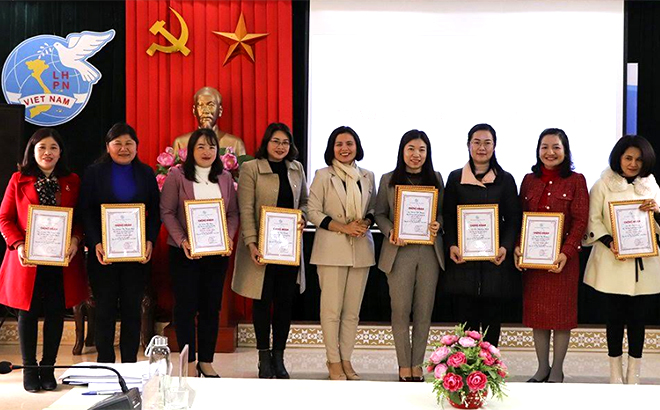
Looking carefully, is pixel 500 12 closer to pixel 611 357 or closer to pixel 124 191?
pixel 611 357

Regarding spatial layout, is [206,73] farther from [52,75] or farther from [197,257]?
[197,257]

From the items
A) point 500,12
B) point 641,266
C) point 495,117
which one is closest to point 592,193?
point 641,266

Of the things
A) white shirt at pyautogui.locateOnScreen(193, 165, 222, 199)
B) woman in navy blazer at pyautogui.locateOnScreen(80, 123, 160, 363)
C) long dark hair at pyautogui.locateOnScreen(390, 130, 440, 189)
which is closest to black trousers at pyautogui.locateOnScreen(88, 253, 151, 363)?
woman in navy blazer at pyautogui.locateOnScreen(80, 123, 160, 363)

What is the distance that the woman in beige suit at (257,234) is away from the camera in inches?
187

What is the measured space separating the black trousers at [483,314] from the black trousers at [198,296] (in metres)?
1.41

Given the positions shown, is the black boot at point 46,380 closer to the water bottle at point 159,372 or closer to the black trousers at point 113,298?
the black trousers at point 113,298

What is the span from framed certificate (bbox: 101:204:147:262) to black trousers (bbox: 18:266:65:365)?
1.34 ft

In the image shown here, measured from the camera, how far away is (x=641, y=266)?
4523 millimetres

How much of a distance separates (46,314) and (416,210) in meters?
2.16

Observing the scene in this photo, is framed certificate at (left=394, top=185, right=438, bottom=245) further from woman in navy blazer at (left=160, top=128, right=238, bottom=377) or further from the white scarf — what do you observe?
woman in navy blazer at (left=160, top=128, right=238, bottom=377)

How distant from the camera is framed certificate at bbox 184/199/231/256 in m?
4.51

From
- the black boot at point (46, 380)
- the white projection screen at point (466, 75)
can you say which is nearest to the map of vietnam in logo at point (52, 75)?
the white projection screen at point (466, 75)

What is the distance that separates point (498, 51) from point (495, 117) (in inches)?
19.9

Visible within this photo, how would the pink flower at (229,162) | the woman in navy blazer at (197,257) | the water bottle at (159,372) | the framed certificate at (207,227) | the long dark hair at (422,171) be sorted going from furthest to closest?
the pink flower at (229,162), the long dark hair at (422,171), the woman in navy blazer at (197,257), the framed certificate at (207,227), the water bottle at (159,372)
